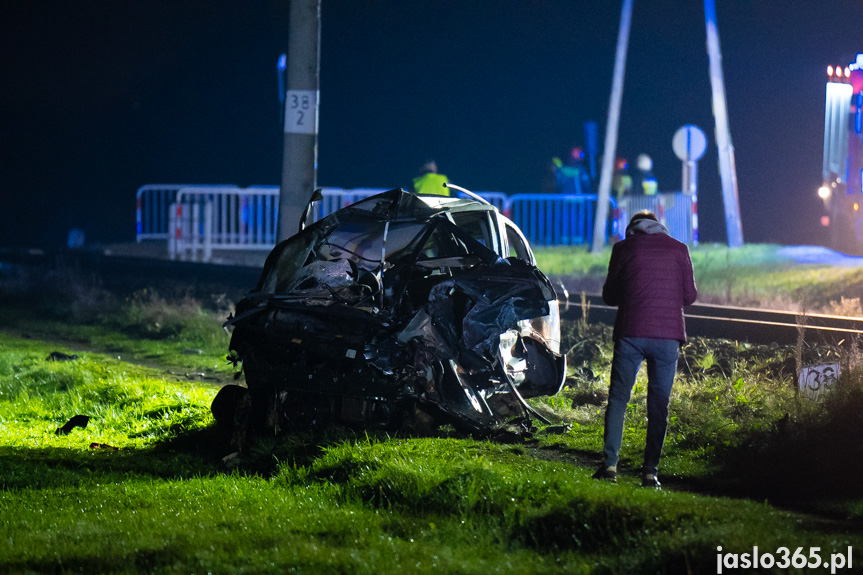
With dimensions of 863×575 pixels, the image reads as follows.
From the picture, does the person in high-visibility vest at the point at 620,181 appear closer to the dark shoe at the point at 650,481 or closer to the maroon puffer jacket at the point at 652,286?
the maroon puffer jacket at the point at 652,286

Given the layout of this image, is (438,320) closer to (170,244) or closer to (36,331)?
(36,331)

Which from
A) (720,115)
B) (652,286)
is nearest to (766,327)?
(652,286)

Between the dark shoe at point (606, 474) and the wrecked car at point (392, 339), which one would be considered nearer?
the dark shoe at point (606, 474)

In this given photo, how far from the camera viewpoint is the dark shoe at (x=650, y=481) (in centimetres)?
586

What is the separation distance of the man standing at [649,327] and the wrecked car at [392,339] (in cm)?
96

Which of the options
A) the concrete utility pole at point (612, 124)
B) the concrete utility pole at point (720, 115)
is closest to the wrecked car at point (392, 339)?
the concrete utility pole at point (612, 124)

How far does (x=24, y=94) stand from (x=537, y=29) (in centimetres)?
1802

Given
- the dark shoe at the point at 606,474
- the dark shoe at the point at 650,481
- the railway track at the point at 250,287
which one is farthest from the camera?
the railway track at the point at 250,287

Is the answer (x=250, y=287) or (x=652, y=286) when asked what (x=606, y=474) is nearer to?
(x=652, y=286)

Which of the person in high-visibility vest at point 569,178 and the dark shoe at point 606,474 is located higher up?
the person in high-visibility vest at point 569,178

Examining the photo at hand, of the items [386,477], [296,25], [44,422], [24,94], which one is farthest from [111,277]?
[24,94]

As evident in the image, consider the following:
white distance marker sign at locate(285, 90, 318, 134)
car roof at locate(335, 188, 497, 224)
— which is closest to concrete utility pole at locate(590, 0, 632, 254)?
white distance marker sign at locate(285, 90, 318, 134)

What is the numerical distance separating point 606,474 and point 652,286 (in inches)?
46.8

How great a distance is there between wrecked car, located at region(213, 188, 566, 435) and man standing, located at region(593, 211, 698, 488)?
37.8 inches
